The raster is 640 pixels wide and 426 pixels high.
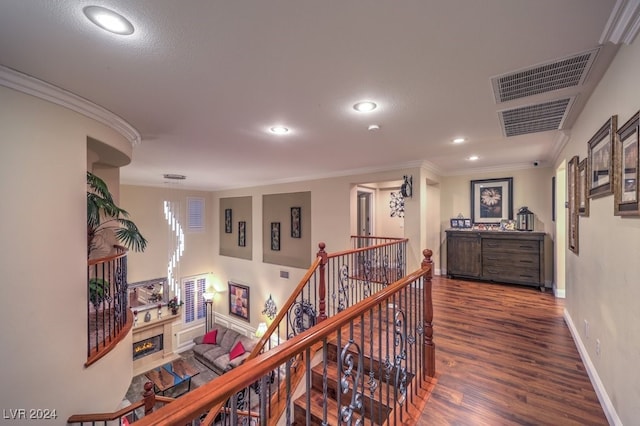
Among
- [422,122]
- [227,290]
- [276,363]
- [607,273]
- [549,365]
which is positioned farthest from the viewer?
[227,290]

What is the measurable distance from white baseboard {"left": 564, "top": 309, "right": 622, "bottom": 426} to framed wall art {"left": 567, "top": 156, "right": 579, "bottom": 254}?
0.93 metres

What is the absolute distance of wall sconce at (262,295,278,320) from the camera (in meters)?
7.67

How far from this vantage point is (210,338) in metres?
8.47

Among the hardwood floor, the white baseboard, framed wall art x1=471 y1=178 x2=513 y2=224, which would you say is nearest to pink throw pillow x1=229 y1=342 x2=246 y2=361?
the hardwood floor

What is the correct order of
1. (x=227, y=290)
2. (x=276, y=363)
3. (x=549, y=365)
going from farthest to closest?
(x=227, y=290)
(x=549, y=365)
(x=276, y=363)

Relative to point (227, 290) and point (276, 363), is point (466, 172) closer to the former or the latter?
point (276, 363)

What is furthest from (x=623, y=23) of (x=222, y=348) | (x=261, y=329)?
(x=222, y=348)

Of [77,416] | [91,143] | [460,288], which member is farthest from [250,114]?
[460,288]

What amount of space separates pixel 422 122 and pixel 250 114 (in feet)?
6.01

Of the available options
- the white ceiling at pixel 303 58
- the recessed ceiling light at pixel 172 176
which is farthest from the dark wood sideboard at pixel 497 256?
the recessed ceiling light at pixel 172 176

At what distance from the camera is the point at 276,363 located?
0.92 meters

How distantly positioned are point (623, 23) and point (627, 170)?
0.79 metres

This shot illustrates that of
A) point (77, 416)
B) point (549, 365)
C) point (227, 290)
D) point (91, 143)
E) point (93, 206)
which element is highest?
point (91, 143)

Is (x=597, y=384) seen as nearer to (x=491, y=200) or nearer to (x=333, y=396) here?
(x=333, y=396)
